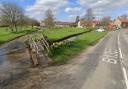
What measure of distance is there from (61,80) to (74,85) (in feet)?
3.19

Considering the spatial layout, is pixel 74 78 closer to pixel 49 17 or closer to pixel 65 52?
pixel 65 52

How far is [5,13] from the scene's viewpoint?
70938 millimetres

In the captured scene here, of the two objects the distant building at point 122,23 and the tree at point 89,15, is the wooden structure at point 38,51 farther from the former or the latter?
the distant building at point 122,23

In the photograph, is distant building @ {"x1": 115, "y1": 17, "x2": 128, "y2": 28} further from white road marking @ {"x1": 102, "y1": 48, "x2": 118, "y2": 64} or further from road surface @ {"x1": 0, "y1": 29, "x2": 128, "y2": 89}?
road surface @ {"x1": 0, "y1": 29, "x2": 128, "y2": 89}

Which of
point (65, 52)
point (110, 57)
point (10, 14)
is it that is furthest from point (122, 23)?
point (110, 57)

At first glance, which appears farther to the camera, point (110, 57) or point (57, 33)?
point (57, 33)

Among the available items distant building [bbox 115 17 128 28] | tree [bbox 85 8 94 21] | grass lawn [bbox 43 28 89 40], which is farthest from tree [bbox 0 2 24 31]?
distant building [bbox 115 17 128 28]

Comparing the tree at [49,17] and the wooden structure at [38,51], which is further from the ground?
the tree at [49,17]

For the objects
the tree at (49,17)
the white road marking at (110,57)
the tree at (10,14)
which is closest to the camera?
the white road marking at (110,57)

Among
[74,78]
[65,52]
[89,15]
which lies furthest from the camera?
[89,15]

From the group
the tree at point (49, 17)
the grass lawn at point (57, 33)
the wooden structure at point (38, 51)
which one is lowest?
the grass lawn at point (57, 33)

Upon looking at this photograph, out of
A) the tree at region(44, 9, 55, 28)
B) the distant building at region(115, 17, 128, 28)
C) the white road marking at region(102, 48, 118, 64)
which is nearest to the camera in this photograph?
the white road marking at region(102, 48, 118, 64)

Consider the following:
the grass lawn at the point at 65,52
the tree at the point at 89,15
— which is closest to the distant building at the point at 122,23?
the tree at the point at 89,15

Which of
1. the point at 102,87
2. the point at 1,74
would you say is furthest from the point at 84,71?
the point at 1,74
